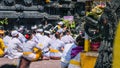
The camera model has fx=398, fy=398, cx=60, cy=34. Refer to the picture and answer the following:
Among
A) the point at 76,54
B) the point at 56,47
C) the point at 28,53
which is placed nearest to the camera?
the point at 76,54

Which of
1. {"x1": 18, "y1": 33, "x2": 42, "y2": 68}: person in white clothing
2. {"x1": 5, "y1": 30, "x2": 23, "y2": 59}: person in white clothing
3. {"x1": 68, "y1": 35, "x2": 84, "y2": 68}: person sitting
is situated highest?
{"x1": 68, "y1": 35, "x2": 84, "y2": 68}: person sitting

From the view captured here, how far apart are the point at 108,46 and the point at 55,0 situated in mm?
22726

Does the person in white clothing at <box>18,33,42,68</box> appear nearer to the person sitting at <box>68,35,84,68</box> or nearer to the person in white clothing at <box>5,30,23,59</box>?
the person in white clothing at <box>5,30,23,59</box>

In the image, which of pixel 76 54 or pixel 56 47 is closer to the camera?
pixel 76 54

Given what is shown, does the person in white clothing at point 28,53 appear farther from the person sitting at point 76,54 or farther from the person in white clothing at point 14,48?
the person sitting at point 76,54

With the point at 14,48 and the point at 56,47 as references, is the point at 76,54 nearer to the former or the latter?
the point at 56,47

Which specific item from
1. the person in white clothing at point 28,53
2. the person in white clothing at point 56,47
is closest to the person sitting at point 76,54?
the person in white clothing at point 28,53

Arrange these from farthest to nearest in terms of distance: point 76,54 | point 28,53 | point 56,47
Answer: point 56,47, point 28,53, point 76,54

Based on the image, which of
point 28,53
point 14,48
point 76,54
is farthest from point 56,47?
point 76,54

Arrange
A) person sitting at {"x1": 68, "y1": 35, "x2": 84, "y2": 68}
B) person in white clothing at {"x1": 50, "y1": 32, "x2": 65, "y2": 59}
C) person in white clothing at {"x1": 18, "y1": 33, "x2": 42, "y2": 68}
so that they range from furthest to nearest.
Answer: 1. person in white clothing at {"x1": 50, "y1": 32, "x2": 65, "y2": 59}
2. person in white clothing at {"x1": 18, "y1": 33, "x2": 42, "y2": 68}
3. person sitting at {"x1": 68, "y1": 35, "x2": 84, "y2": 68}

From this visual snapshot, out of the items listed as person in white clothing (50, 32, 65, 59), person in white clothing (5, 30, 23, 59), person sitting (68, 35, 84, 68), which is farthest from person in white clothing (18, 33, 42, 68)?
person sitting (68, 35, 84, 68)

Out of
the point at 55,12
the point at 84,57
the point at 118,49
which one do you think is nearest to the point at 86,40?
the point at 84,57

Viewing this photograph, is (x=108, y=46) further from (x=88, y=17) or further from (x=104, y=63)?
(x=88, y=17)

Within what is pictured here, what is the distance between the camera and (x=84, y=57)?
4566mm
